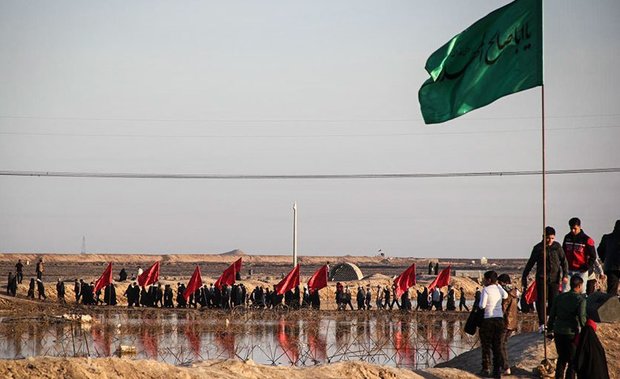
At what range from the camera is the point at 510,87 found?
17.0m

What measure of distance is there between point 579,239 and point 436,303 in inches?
1217

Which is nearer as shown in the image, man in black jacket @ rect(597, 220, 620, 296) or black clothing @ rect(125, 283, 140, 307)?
man in black jacket @ rect(597, 220, 620, 296)

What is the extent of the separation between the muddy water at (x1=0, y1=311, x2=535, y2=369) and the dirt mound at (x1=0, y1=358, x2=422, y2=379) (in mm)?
6286

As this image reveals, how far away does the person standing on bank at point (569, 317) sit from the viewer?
15188 mm

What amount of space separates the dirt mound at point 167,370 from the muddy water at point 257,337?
6.29 meters

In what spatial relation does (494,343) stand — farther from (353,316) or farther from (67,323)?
(353,316)

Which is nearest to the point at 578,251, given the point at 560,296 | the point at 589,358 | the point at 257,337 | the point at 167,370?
the point at 560,296

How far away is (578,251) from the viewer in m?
18.5

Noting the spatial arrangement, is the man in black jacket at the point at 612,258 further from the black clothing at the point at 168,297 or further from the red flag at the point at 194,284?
the black clothing at the point at 168,297

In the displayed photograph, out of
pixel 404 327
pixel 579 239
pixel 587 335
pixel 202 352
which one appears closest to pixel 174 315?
pixel 404 327

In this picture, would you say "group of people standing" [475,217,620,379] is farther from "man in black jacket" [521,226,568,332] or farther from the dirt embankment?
the dirt embankment

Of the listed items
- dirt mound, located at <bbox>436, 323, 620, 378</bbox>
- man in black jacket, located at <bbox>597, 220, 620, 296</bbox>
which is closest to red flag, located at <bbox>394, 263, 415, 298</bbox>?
dirt mound, located at <bbox>436, 323, 620, 378</bbox>

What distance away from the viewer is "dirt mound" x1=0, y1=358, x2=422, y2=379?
13.6m

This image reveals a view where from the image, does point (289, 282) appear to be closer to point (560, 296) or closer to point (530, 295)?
point (530, 295)
